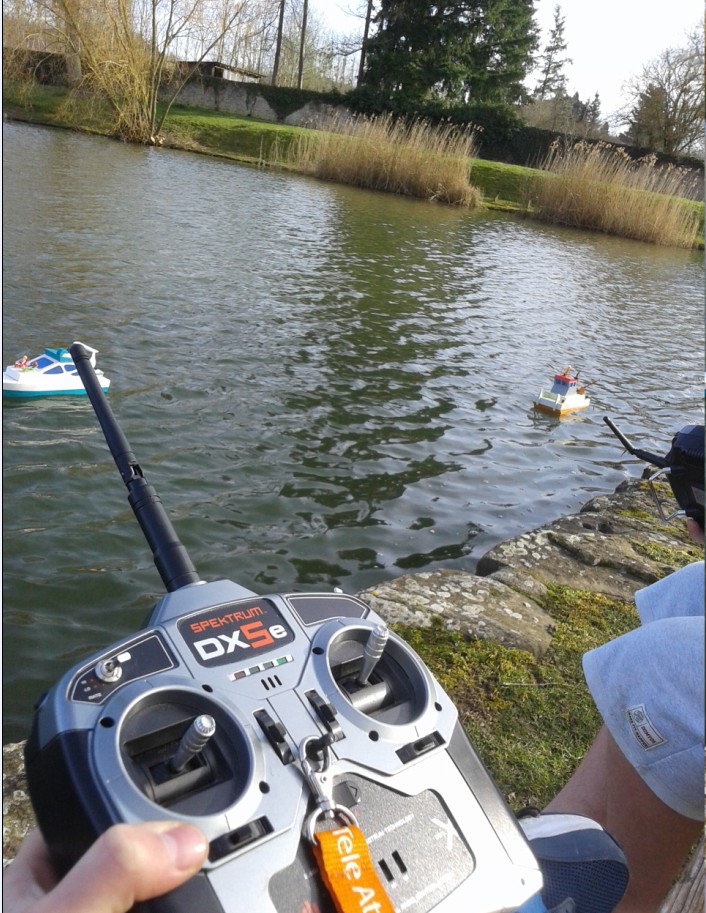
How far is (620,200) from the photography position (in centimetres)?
2366

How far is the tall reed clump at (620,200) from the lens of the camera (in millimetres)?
23016

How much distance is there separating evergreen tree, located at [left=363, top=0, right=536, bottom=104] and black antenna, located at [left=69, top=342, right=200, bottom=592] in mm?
38836

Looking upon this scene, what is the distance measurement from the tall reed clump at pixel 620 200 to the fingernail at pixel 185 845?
2448cm

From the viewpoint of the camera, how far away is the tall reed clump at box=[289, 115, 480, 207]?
80.2 ft

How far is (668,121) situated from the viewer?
29.2 meters

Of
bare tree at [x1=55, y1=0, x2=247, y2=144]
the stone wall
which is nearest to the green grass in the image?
bare tree at [x1=55, y1=0, x2=247, y2=144]

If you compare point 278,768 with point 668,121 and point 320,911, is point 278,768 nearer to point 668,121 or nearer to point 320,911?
point 320,911

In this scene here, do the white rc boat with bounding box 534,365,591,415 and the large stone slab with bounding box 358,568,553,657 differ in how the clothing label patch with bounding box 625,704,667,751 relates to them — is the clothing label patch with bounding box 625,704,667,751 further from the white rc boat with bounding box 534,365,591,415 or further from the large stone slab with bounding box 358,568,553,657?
the white rc boat with bounding box 534,365,591,415

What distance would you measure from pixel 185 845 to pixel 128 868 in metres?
0.07

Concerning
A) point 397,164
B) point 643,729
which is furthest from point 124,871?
point 397,164

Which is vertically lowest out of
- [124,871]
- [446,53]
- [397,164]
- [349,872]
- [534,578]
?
[534,578]

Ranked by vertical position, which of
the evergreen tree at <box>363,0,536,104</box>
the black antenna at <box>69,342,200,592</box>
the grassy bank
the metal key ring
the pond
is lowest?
the pond

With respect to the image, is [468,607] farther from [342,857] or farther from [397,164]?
[397,164]

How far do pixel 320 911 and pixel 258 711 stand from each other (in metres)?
0.27
